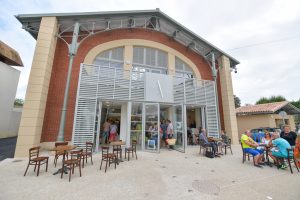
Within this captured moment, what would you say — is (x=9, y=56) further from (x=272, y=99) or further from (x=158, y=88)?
(x=272, y=99)

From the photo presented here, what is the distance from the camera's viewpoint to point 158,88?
8.45 metres

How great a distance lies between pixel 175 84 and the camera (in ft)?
29.7

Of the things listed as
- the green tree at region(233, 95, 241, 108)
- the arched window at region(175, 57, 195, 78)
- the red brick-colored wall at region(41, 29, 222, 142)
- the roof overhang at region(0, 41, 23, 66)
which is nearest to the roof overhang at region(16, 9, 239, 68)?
the red brick-colored wall at region(41, 29, 222, 142)

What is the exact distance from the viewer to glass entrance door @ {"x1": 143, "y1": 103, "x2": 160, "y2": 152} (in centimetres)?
758

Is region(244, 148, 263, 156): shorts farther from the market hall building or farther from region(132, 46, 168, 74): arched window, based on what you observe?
region(132, 46, 168, 74): arched window

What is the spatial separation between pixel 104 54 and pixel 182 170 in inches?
330

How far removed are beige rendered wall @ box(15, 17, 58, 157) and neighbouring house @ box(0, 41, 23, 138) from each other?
797 centimetres

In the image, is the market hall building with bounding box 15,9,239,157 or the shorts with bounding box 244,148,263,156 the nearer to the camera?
the shorts with bounding box 244,148,263,156

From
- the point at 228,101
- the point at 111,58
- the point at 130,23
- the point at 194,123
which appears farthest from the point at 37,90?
the point at 228,101

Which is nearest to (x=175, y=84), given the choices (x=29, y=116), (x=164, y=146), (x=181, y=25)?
(x=164, y=146)

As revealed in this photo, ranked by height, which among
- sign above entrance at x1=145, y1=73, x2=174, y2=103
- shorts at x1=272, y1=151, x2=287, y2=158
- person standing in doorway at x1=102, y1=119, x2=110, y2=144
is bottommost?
shorts at x1=272, y1=151, x2=287, y2=158

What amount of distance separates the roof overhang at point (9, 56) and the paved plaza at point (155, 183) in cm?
1141

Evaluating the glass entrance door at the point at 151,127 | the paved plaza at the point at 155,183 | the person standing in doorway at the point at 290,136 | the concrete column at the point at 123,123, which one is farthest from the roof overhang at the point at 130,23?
the person standing in doorway at the point at 290,136

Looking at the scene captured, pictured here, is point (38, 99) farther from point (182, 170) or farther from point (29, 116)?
point (182, 170)
